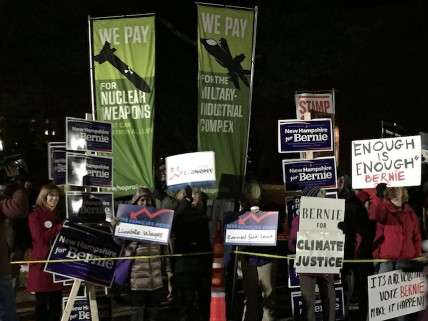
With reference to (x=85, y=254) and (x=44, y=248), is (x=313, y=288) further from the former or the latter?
(x=44, y=248)

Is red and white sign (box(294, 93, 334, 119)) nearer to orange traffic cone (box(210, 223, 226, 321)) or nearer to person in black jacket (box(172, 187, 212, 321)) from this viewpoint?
person in black jacket (box(172, 187, 212, 321))

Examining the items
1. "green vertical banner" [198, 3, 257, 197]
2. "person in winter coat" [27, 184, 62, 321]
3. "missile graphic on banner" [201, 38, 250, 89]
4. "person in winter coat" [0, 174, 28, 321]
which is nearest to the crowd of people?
"person in winter coat" [27, 184, 62, 321]

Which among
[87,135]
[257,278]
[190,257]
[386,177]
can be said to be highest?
[87,135]

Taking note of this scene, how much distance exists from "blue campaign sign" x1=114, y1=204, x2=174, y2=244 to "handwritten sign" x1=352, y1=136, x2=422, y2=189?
245 centimetres

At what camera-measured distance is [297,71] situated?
18.7 metres

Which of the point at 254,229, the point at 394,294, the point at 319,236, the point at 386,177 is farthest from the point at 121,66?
the point at 394,294

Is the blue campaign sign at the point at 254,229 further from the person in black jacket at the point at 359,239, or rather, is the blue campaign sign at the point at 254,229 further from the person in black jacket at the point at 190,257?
the person in black jacket at the point at 359,239

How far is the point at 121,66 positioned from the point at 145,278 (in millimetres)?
3709

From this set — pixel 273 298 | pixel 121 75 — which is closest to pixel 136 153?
pixel 121 75

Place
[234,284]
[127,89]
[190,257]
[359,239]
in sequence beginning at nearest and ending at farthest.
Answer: [190,257], [234,284], [359,239], [127,89]

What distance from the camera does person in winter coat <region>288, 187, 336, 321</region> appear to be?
862cm

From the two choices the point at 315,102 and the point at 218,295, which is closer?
the point at 218,295

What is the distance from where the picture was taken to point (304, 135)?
30.8 ft

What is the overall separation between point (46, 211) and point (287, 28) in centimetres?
1125
